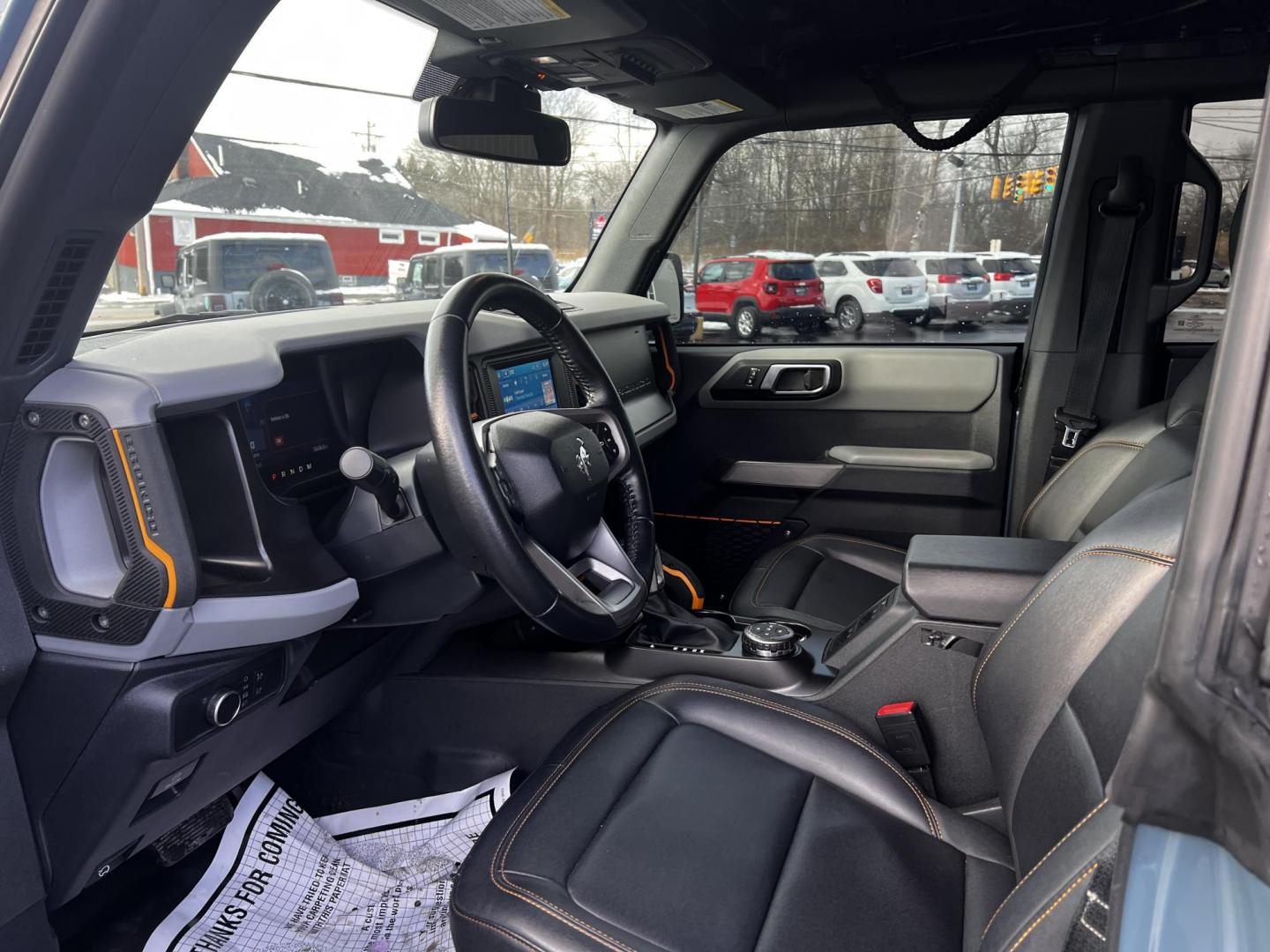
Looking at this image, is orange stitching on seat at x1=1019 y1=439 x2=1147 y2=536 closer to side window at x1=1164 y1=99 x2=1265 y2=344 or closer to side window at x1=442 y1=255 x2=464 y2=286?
side window at x1=1164 y1=99 x2=1265 y2=344

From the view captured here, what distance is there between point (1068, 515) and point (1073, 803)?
3.81 feet

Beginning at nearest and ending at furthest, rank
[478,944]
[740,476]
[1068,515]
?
[478,944] < [1068,515] < [740,476]

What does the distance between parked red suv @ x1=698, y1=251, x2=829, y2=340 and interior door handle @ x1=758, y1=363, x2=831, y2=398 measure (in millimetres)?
128

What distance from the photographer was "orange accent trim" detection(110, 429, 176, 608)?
1100mm

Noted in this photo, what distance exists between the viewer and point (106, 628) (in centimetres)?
117

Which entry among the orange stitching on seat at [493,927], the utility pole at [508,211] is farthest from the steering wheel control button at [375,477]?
the utility pole at [508,211]

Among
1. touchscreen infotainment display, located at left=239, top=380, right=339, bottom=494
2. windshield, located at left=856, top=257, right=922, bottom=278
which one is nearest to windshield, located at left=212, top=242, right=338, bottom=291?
touchscreen infotainment display, located at left=239, top=380, right=339, bottom=494

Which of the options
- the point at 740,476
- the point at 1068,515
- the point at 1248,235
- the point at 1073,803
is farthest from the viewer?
the point at 740,476

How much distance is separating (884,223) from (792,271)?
0.97ft

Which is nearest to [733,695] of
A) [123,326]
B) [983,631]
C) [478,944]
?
[983,631]

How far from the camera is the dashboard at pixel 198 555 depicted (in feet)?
3.70

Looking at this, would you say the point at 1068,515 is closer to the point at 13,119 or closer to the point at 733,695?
the point at 733,695

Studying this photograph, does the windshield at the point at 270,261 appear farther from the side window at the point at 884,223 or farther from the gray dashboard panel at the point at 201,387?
the side window at the point at 884,223

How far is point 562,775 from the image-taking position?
134 centimetres
